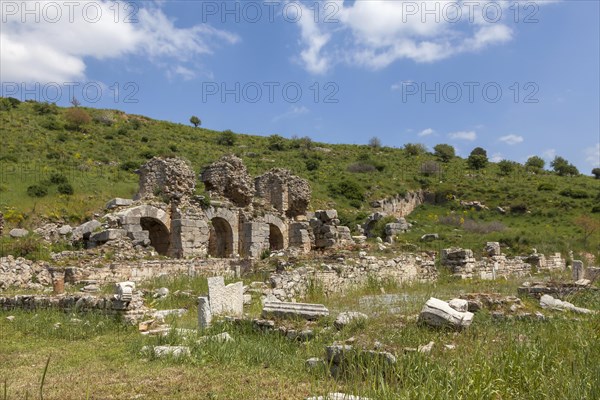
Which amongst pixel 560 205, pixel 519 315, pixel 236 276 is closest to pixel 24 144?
pixel 236 276

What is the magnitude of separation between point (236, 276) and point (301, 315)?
30.8ft

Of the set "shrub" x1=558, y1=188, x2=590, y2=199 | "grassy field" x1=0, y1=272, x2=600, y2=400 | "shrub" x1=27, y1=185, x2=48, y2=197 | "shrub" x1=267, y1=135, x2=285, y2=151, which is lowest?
"grassy field" x1=0, y1=272, x2=600, y2=400

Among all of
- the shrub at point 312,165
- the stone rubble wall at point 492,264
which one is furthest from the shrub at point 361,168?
the stone rubble wall at point 492,264

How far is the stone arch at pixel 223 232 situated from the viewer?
2198 centimetres

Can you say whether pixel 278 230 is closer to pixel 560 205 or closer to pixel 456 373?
pixel 456 373

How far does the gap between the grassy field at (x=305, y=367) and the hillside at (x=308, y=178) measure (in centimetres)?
1512

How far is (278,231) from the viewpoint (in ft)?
81.1

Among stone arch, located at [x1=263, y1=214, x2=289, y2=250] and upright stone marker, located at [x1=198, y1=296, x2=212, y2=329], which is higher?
stone arch, located at [x1=263, y1=214, x2=289, y2=250]

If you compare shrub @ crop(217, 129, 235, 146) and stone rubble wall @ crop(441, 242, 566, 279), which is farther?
shrub @ crop(217, 129, 235, 146)

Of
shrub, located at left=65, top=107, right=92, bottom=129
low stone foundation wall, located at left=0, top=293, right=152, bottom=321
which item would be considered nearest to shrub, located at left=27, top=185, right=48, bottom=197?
low stone foundation wall, located at left=0, top=293, right=152, bottom=321

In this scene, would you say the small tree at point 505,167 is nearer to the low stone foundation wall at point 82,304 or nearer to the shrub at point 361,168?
the shrub at point 361,168

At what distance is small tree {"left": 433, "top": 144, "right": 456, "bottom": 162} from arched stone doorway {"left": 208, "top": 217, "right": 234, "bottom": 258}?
168 feet

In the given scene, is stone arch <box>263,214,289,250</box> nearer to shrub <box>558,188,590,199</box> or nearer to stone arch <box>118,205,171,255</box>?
stone arch <box>118,205,171,255</box>

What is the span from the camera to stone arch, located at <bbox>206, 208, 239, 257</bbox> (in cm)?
2198
